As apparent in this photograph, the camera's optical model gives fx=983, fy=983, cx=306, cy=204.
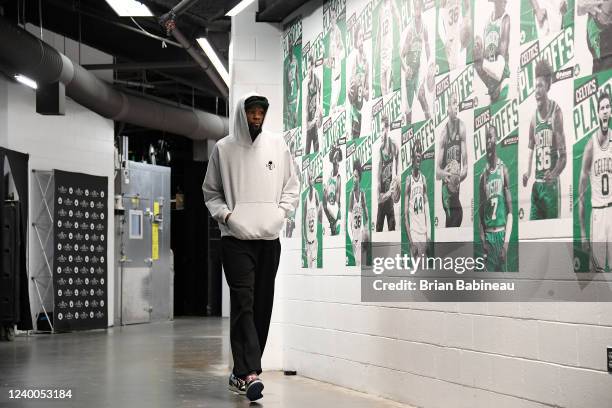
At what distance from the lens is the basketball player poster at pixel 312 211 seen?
6121 millimetres

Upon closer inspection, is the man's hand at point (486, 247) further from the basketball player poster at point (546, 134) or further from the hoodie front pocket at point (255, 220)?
the hoodie front pocket at point (255, 220)

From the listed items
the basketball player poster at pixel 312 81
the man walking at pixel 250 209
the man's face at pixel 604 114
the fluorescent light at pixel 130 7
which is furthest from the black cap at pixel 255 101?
the fluorescent light at pixel 130 7

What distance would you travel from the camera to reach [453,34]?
4402 millimetres

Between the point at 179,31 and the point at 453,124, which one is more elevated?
the point at 179,31

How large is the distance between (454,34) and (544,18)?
0.77 metres

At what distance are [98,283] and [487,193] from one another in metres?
9.50

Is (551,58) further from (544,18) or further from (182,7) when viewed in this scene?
(182,7)

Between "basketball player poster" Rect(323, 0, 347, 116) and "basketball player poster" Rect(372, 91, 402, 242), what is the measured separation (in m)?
0.56

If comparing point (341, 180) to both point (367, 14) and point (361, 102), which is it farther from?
point (367, 14)

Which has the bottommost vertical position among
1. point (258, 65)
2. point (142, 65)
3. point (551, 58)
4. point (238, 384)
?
point (238, 384)

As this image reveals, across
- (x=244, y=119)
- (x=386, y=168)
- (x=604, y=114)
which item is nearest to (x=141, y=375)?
(x=244, y=119)

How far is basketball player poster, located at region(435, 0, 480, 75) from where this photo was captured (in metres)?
4.26

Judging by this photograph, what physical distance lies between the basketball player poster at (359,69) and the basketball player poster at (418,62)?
1.59 ft

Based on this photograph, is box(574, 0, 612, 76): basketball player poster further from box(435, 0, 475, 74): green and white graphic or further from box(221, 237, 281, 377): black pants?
box(221, 237, 281, 377): black pants
